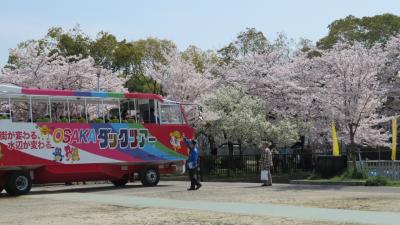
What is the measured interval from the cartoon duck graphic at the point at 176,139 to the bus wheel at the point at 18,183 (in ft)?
21.8

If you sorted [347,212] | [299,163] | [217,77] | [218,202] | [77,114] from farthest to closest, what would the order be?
[217,77] → [299,163] → [77,114] → [218,202] → [347,212]

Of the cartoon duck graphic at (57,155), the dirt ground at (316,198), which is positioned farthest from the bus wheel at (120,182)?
the dirt ground at (316,198)

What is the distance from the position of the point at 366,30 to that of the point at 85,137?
45140 millimetres

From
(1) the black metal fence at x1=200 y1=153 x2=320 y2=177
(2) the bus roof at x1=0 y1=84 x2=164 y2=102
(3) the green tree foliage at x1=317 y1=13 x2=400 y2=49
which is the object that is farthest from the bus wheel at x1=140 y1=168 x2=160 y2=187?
(3) the green tree foliage at x1=317 y1=13 x2=400 y2=49

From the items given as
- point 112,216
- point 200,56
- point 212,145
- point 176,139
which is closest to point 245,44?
point 200,56

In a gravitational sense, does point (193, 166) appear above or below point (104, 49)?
below

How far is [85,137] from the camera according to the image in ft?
79.6

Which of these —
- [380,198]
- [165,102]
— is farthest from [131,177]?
[380,198]

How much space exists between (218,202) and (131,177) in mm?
10421

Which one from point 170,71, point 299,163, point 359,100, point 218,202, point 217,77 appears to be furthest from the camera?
point 217,77

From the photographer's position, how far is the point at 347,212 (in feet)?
44.3

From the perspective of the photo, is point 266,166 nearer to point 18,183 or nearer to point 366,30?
point 18,183

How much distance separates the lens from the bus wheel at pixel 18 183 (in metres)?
22.4

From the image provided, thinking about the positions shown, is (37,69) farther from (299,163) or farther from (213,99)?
(299,163)
